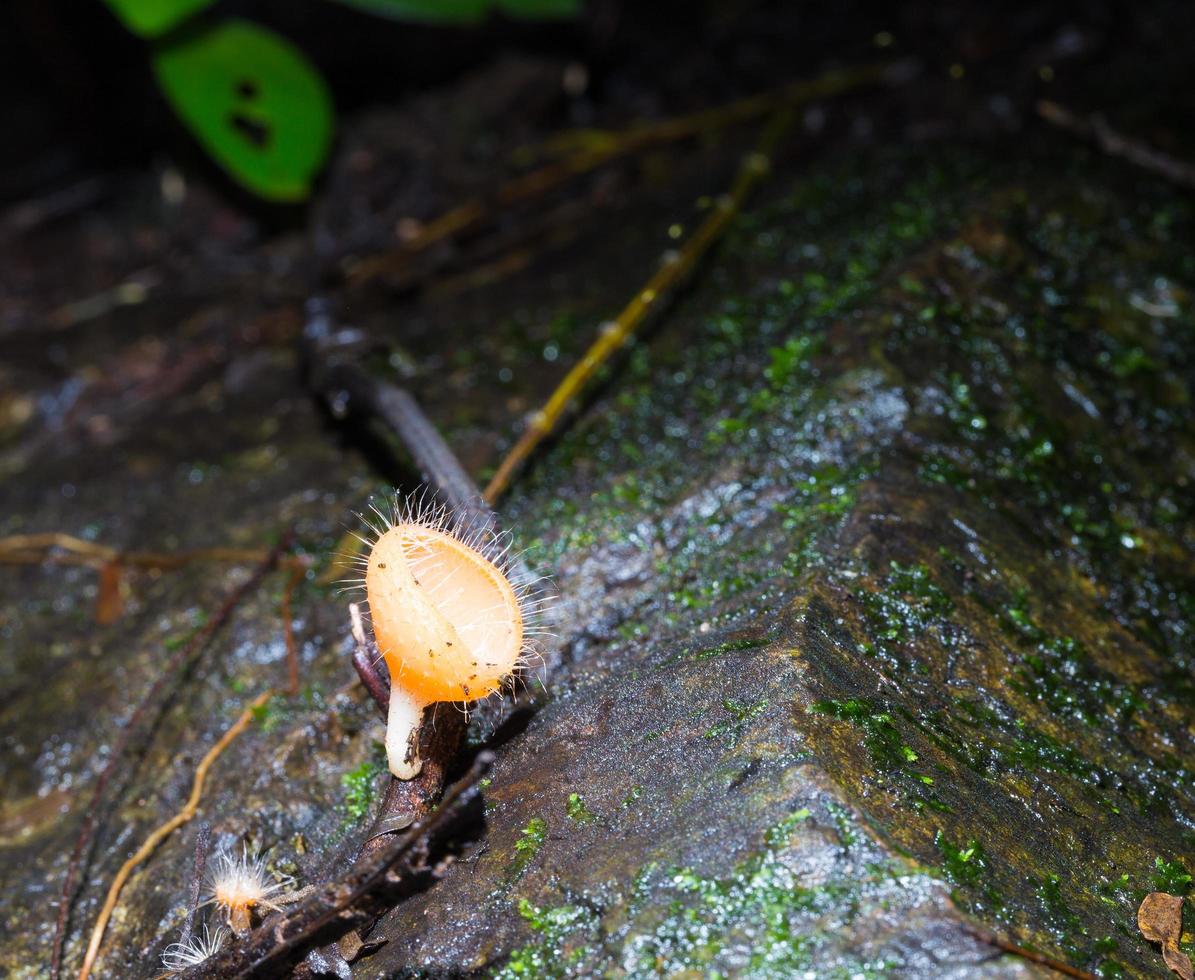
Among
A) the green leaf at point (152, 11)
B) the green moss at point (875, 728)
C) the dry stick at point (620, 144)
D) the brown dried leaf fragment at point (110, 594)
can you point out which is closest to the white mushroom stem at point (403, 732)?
the green moss at point (875, 728)

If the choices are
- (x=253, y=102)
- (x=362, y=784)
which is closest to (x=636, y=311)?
(x=362, y=784)

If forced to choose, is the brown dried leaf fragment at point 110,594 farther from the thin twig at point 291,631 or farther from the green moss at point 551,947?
the green moss at point 551,947

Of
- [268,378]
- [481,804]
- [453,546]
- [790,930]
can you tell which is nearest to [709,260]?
[268,378]

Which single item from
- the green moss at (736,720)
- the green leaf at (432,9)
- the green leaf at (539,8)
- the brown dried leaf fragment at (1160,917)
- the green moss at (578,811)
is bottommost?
the brown dried leaf fragment at (1160,917)

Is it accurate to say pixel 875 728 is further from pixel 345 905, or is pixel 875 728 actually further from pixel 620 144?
pixel 620 144

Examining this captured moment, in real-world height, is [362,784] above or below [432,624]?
below

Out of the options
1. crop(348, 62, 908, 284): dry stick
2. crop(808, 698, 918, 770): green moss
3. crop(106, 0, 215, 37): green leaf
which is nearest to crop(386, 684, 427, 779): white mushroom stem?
crop(808, 698, 918, 770): green moss

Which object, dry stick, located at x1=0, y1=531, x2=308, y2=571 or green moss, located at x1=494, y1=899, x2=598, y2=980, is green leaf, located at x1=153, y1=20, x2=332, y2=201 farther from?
green moss, located at x1=494, y1=899, x2=598, y2=980

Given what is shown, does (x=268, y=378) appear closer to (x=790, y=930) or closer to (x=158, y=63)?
(x=158, y=63)
